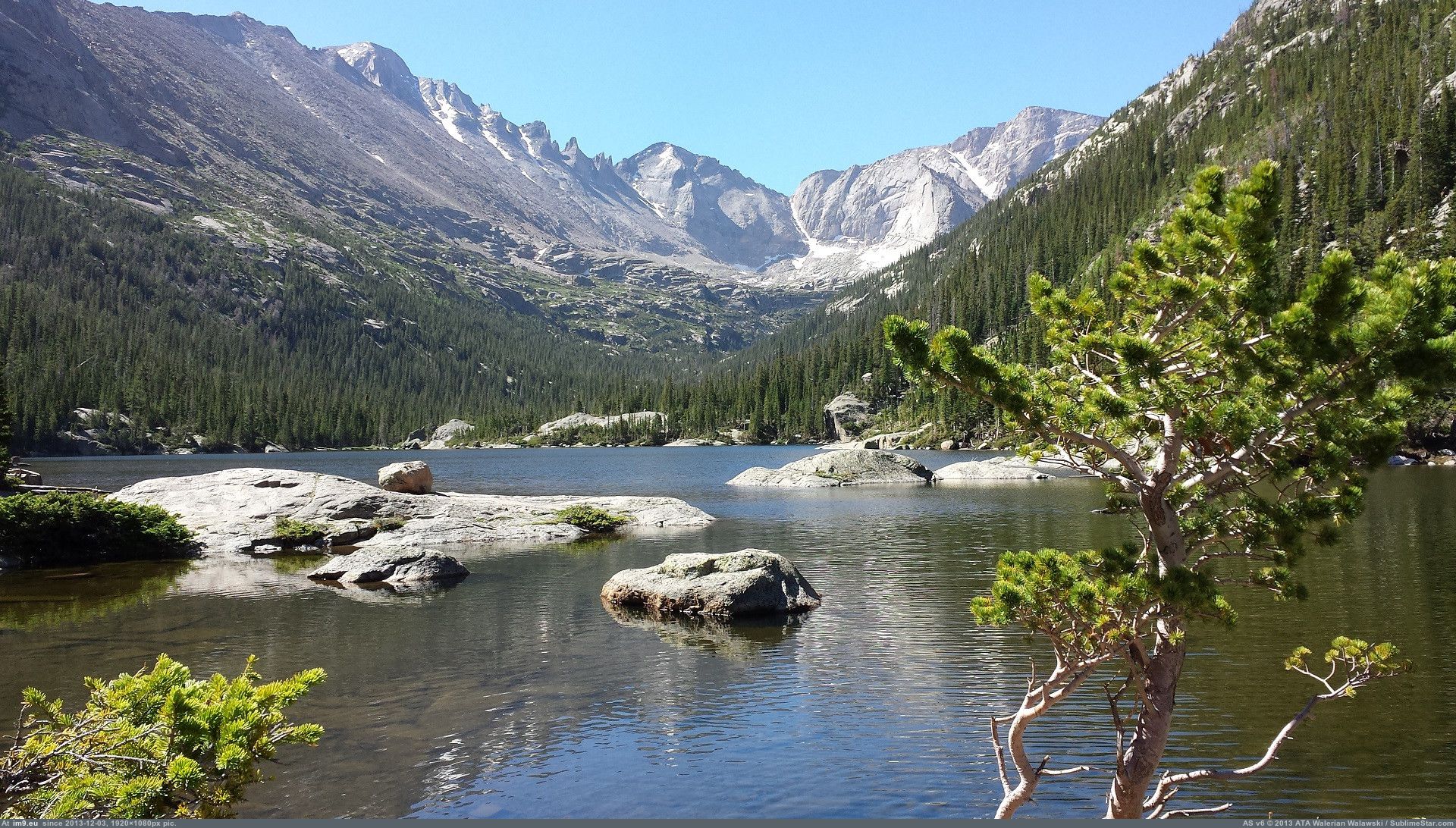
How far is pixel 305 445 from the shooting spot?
180 m

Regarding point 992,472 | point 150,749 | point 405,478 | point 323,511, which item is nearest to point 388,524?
point 323,511

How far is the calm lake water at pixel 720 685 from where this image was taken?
37.0 ft

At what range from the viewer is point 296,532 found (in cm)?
3647

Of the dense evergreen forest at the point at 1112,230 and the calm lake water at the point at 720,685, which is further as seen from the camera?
the dense evergreen forest at the point at 1112,230

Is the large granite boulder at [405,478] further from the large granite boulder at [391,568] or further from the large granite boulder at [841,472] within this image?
the large granite boulder at [841,472]

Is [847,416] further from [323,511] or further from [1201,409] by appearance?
[1201,409]

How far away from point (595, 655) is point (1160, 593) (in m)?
14.0

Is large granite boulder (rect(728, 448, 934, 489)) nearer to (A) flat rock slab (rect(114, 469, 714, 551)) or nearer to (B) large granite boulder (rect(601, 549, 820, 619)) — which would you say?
(A) flat rock slab (rect(114, 469, 714, 551))

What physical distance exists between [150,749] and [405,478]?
3880 centimetres

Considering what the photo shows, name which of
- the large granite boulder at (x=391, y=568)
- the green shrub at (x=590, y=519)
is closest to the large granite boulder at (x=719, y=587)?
the large granite boulder at (x=391, y=568)

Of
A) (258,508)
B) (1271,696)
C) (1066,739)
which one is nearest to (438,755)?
(1066,739)

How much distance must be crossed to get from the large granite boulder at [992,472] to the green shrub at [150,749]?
233 ft

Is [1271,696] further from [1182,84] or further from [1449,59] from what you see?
[1182,84]

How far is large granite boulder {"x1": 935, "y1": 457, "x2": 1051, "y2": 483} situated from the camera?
75562 mm
